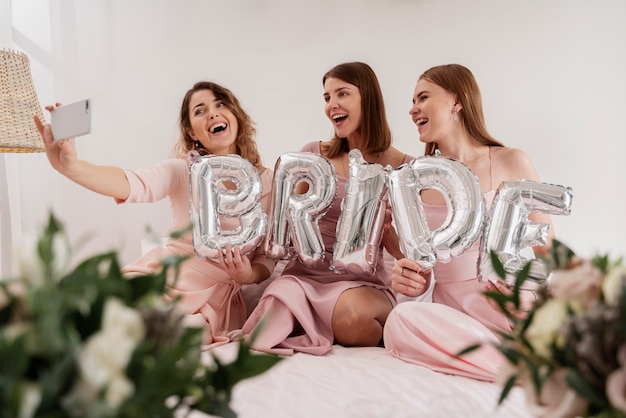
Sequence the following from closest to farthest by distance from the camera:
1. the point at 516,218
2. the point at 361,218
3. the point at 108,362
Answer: the point at 108,362 → the point at 516,218 → the point at 361,218

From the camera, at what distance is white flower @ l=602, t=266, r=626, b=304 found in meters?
0.59

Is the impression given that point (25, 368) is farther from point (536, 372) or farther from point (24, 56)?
point (24, 56)

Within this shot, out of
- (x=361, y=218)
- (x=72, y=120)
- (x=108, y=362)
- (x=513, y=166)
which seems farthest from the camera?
(x=513, y=166)

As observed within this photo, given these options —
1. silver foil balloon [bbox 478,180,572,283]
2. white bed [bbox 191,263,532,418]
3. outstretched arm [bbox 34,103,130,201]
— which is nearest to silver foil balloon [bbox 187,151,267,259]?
outstretched arm [bbox 34,103,130,201]

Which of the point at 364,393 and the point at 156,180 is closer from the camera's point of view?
the point at 364,393

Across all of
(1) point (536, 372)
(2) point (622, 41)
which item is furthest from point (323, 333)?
(2) point (622, 41)

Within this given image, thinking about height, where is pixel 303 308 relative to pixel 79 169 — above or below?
below

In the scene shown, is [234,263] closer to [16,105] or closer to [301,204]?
[301,204]

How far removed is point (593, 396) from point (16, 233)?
2594 mm

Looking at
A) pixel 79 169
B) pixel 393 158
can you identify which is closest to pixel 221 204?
pixel 79 169

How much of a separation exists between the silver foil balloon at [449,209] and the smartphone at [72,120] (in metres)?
0.81

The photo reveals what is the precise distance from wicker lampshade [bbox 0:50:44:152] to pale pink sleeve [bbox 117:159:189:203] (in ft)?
1.52

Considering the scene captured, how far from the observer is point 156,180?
74.3 inches

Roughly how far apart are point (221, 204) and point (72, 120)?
0.53m
